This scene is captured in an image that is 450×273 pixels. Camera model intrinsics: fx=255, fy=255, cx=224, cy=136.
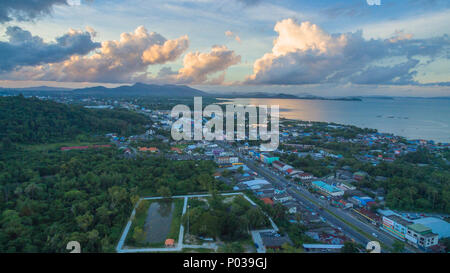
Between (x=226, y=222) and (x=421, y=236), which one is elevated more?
(x=226, y=222)

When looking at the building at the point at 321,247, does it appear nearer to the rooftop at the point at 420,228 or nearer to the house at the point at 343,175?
the rooftop at the point at 420,228

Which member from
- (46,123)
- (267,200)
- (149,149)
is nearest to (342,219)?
(267,200)

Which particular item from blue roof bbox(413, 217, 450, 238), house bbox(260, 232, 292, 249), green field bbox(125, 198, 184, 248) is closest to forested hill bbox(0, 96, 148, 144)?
green field bbox(125, 198, 184, 248)

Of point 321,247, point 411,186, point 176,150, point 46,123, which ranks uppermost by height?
point 46,123

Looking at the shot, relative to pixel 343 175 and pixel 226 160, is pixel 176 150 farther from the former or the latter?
pixel 343 175

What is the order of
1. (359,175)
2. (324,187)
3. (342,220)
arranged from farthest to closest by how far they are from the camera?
(359,175), (324,187), (342,220)

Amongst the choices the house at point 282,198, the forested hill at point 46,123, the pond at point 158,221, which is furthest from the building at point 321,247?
the forested hill at point 46,123
